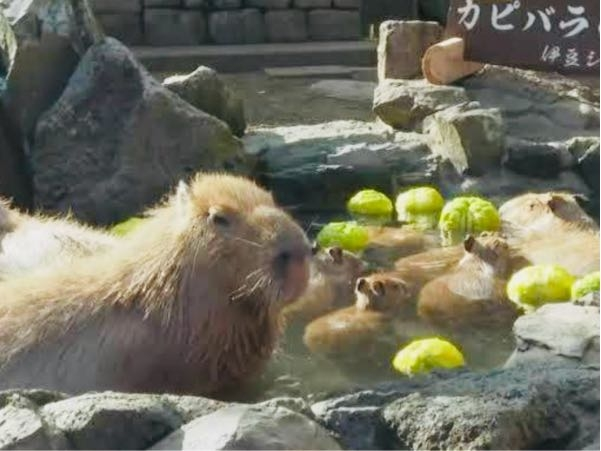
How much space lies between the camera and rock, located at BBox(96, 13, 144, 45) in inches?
563

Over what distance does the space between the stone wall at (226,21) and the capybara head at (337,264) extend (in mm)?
8151

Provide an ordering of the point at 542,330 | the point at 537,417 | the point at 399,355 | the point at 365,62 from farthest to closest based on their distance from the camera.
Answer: the point at 365,62, the point at 399,355, the point at 542,330, the point at 537,417

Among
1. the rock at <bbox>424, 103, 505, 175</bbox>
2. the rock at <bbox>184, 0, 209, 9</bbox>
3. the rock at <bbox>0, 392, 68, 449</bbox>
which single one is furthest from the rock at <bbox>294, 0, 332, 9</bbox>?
the rock at <bbox>0, 392, 68, 449</bbox>

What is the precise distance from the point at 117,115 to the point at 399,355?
324cm

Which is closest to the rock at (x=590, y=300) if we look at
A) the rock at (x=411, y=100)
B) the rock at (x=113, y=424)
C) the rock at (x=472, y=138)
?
the rock at (x=113, y=424)

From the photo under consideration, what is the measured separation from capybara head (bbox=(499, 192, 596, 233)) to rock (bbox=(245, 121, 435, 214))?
2.70 ft

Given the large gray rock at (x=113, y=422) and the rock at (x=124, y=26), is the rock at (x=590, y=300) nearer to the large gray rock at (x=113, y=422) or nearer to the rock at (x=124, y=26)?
the large gray rock at (x=113, y=422)

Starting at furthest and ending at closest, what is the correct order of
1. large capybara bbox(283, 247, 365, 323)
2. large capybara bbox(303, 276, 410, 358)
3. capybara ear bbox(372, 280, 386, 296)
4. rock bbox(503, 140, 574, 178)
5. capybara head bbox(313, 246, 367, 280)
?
rock bbox(503, 140, 574, 178)
capybara head bbox(313, 246, 367, 280)
large capybara bbox(283, 247, 365, 323)
capybara ear bbox(372, 280, 386, 296)
large capybara bbox(303, 276, 410, 358)

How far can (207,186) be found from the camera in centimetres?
505

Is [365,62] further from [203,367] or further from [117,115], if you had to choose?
[203,367]

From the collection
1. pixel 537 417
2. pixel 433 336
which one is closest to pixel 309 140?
pixel 433 336

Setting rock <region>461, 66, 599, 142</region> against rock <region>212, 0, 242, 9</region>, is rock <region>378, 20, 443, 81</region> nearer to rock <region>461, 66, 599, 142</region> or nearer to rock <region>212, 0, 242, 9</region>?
rock <region>461, 66, 599, 142</region>

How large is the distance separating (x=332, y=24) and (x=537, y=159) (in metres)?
6.70

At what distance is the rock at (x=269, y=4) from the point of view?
47.4 feet
